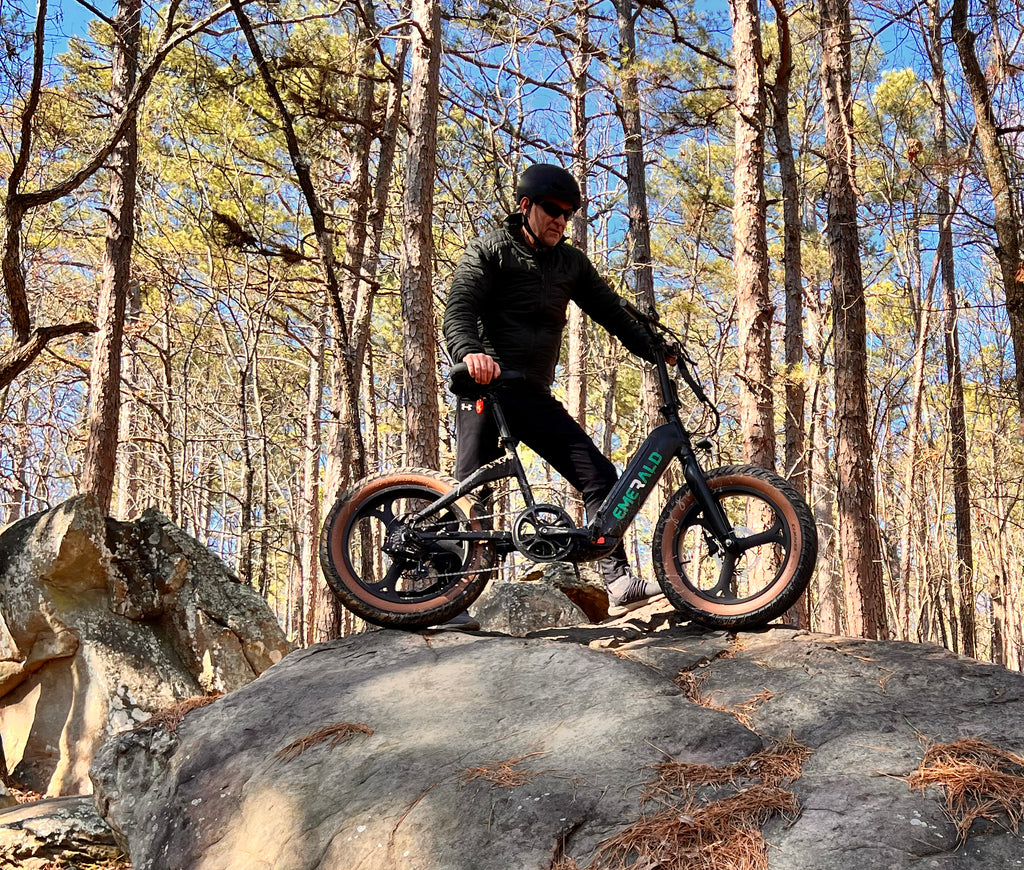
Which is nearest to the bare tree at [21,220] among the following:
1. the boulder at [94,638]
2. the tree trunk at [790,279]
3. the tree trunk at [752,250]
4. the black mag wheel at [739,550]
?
the boulder at [94,638]

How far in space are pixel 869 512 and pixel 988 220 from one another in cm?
408

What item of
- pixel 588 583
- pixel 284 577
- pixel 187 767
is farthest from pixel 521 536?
pixel 284 577

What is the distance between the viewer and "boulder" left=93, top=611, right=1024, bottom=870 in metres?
2.29

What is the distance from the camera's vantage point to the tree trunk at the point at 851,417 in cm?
688

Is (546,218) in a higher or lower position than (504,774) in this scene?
higher

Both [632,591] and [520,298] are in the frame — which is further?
[520,298]

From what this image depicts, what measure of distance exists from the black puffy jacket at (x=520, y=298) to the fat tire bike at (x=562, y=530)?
0.22 m

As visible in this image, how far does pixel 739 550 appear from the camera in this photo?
12.0 feet

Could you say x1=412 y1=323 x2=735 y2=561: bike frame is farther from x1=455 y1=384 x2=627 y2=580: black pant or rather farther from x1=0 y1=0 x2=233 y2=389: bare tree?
x1=0 y1=0 x2=233 y2=389: bare tree

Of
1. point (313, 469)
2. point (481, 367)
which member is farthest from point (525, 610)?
point (313, 469)

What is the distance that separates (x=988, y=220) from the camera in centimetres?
887

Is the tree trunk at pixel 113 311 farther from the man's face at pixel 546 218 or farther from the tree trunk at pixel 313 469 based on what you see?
the man's face at pixel 546 218

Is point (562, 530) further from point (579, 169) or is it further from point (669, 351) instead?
point (579, 169)

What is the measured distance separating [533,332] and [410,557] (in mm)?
1276
